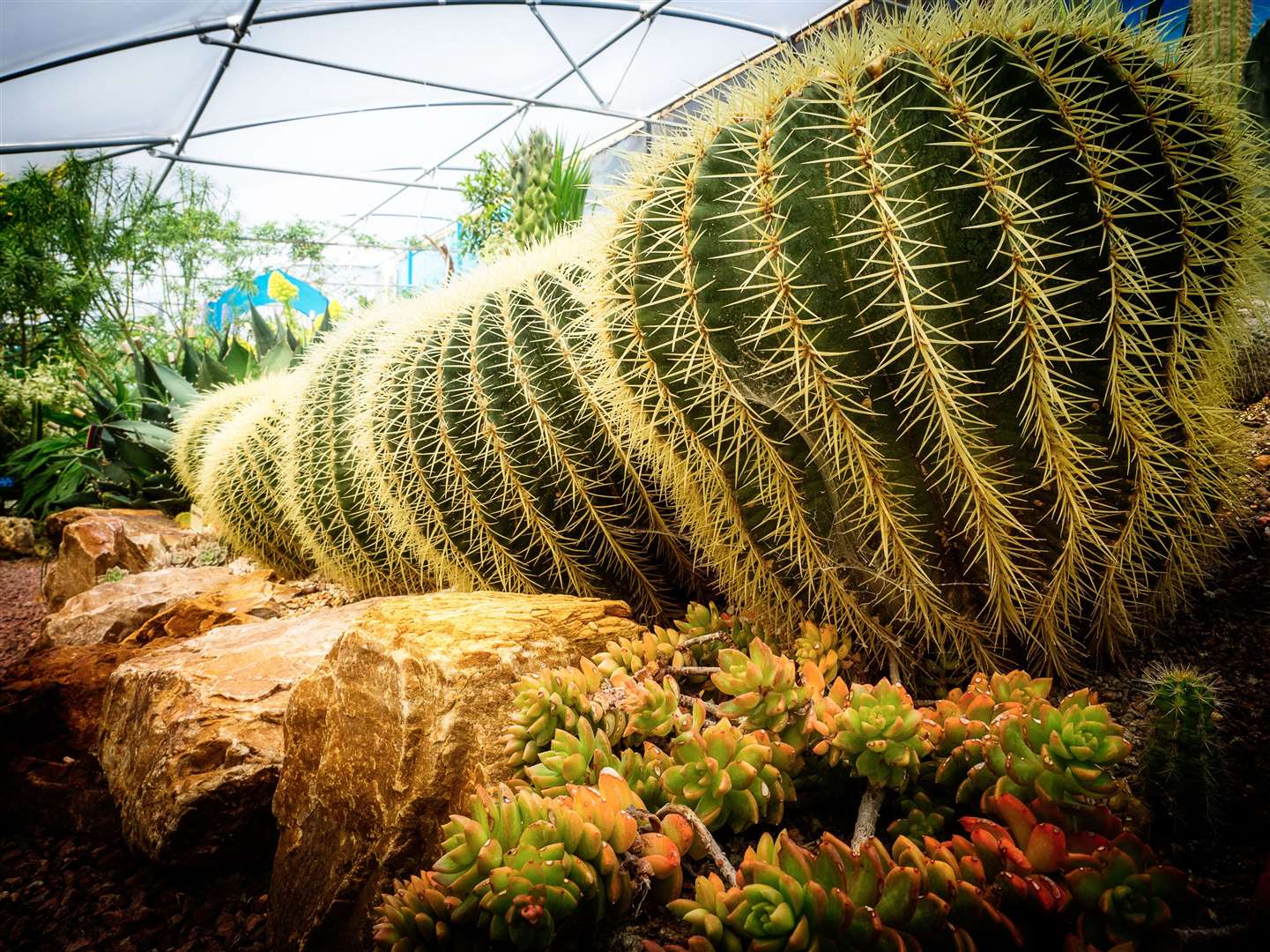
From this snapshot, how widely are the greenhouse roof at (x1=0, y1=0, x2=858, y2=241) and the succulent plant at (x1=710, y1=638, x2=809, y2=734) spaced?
6.83 metres

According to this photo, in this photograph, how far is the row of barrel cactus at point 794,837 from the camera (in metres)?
0.62

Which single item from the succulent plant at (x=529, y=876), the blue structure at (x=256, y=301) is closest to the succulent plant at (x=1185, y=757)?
the succulent plant at (x=529, y=876)

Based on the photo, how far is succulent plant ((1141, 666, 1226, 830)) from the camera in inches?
30.9

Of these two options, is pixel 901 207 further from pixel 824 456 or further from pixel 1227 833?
pixel 1227 833

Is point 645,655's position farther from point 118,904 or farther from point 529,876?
point 118,904

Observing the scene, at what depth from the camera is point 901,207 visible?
100 cm

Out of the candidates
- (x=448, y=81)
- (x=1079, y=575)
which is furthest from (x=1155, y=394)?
(x=448, y=81)

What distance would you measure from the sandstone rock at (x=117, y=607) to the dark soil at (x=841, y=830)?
1.33 meters

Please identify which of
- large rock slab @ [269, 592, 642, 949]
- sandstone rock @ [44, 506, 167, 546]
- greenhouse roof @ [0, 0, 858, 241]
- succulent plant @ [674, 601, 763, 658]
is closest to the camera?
large rock slab @ [269, 592, 642, 949]

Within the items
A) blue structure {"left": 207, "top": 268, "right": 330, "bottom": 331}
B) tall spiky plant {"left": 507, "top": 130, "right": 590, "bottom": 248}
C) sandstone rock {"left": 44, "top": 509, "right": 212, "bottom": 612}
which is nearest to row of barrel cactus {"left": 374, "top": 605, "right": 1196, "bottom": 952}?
tall spiky plant {"left": 507, "top": 130, "right": 590, "bottom": 248}

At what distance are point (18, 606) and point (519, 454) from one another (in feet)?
14.1

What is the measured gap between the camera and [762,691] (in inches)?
38.5

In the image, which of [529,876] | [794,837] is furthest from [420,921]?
[794,837]

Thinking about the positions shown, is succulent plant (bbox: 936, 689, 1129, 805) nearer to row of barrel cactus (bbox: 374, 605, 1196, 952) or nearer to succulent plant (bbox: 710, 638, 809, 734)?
row of barrel cactus (bbox: 374, 605, 1196, 952)
